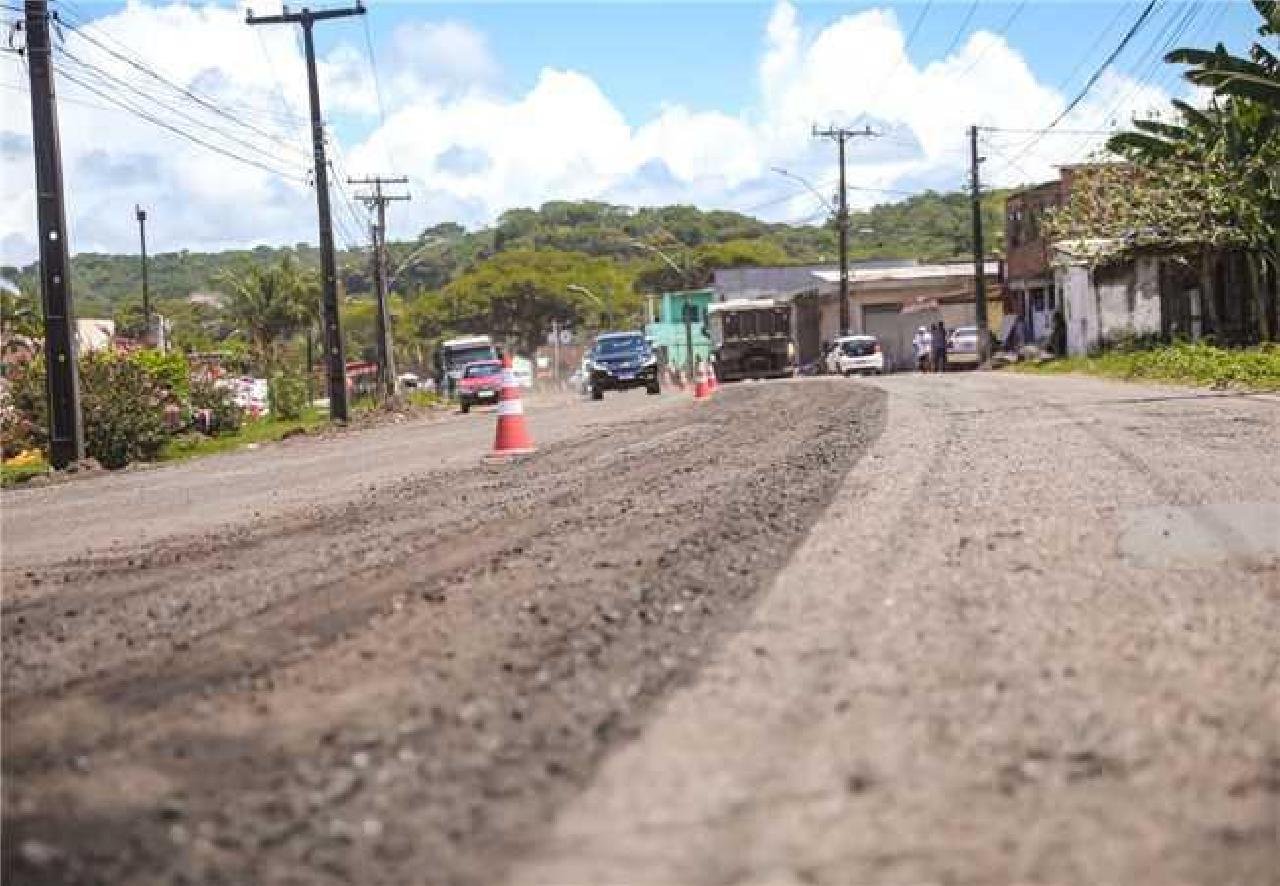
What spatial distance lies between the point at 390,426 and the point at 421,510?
997 inches

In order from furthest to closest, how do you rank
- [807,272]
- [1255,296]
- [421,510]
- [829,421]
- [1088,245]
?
[807,272] → [1088,245] → [1255,296] → [829,421] → [421,510]

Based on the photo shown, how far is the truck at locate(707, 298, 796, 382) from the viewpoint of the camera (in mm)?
53281

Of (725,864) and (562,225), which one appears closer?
(725,864)

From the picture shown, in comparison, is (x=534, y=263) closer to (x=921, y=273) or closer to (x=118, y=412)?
(x=921, y=273)

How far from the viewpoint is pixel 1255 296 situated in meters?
35.2

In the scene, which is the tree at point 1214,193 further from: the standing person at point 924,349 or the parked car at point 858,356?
the standing person at point 924,349

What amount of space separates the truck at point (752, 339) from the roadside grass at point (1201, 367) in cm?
1566

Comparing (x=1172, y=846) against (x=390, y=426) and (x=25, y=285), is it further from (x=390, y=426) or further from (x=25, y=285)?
(x=25, y=285)

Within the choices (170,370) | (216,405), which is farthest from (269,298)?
(170,370)

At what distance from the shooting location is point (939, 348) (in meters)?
55.4

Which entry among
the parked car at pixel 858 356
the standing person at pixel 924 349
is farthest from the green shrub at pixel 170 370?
the standing person at pixel 924 349

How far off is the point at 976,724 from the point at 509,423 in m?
13.1

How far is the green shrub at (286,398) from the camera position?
44719 millimetres

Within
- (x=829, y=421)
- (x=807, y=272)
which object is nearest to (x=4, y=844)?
(x=829, y=421)
